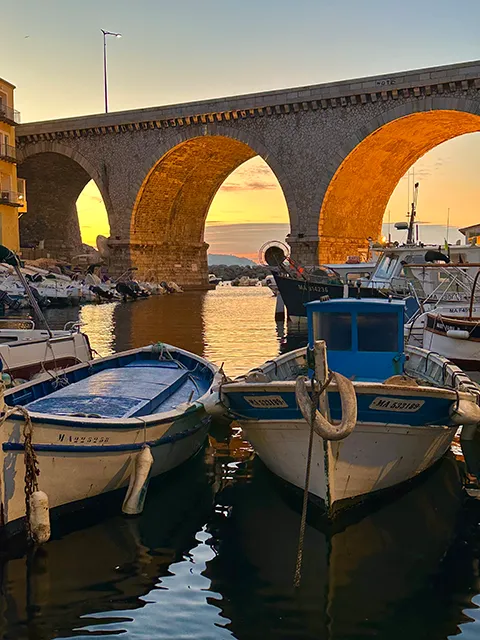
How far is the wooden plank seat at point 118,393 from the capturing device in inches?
313

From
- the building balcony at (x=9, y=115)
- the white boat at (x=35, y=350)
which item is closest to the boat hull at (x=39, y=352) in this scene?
the white boat at (x=35, y=350)

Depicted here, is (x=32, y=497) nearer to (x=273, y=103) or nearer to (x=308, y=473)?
(x=308, y=473)

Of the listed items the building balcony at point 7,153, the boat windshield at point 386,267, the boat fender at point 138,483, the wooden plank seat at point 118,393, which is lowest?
the boat fender at point 138,483

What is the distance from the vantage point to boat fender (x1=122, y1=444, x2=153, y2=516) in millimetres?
7250

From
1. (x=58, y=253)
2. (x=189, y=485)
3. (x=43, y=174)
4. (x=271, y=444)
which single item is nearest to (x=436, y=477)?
(x=271, y=444)

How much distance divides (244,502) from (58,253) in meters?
54.6

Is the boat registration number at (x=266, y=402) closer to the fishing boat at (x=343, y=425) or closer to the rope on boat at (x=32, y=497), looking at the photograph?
the fishing boat at (x=343, y=425)

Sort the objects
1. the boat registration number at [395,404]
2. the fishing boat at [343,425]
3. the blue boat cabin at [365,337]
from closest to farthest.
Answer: the fishing boat at [343,425] → the boat registration number at [395,404] → the blue boat cabin at [365,337]

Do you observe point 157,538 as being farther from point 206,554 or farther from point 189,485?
point 189,485

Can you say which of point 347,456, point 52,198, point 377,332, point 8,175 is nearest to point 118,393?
point 347,456

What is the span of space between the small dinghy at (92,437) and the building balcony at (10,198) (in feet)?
124

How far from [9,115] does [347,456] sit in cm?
4526

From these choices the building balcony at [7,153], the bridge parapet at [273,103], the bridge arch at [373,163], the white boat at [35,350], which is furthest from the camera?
the building balcony at [7,153]

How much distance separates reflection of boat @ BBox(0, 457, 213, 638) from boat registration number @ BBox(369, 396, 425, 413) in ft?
6.78
